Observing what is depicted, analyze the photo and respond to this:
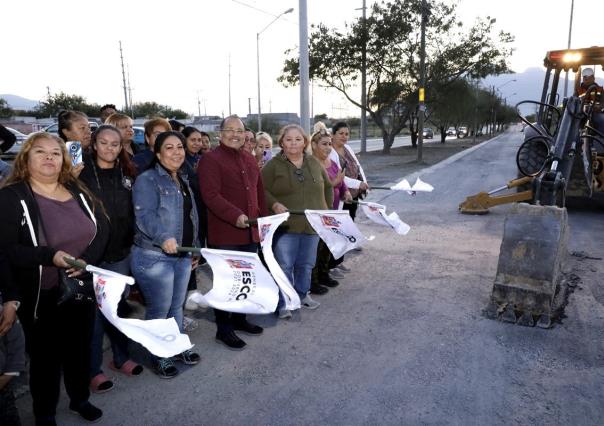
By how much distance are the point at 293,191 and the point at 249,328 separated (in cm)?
123

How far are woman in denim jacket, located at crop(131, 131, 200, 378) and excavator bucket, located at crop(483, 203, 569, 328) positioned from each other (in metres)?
2.70

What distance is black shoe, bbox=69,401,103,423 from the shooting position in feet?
8.96

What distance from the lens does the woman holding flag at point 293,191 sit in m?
4.05

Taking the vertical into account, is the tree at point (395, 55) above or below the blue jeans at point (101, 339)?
above

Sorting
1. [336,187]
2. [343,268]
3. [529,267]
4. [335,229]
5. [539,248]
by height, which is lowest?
[343,268]

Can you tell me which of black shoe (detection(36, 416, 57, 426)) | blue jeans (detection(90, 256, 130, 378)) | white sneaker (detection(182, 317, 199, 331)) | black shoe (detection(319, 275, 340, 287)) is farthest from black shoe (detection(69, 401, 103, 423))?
black shoe (detection(319, 275, 340, 287))

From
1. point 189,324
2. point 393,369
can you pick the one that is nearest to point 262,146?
point 189,324

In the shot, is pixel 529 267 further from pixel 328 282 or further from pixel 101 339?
pixel 101 339

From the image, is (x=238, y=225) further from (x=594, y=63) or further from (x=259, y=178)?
(x=594, y=63)

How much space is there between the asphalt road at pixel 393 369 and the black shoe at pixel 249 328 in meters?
0.07

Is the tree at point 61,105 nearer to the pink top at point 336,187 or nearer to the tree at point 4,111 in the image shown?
the tree at point 4,111

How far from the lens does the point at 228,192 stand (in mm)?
3582

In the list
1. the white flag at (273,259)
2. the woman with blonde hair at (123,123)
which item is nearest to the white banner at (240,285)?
the white flag at (273,259)

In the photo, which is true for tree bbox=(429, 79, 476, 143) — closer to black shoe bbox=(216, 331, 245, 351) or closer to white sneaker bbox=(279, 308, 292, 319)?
white sneaker bbox=(279, 308, 292, 319)
